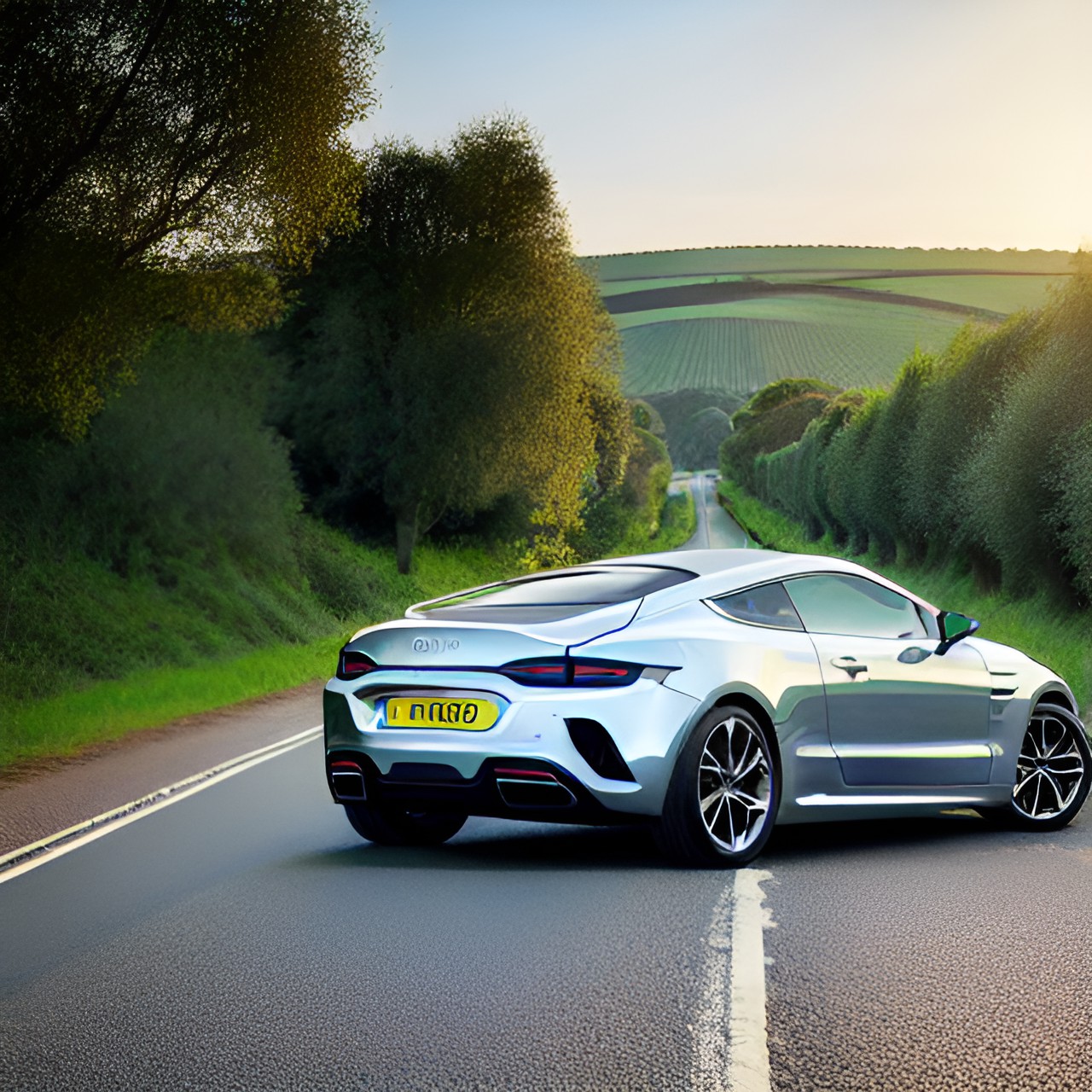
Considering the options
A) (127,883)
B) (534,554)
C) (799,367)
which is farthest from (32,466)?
(799,367)

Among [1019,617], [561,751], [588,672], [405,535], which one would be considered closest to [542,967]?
[561,751]

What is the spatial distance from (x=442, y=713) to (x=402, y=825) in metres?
1.30

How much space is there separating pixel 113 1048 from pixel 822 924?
293 centimetres

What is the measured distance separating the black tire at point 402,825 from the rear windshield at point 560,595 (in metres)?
1.16

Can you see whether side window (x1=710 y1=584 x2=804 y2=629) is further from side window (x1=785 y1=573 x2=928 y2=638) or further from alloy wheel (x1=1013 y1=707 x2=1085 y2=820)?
alloy wheel (x1=1013 y1=707 x2=1085 y2=820)

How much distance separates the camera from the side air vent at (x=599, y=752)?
282 inches

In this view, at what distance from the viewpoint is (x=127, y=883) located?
7.61 meters

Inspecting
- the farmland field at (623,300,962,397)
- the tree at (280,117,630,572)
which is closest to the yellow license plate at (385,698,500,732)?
the tree at (280,117,630,572)

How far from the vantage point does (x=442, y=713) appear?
747cm

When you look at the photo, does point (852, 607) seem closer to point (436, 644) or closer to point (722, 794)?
point (722, 794)

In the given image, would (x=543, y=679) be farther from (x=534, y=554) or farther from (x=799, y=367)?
(x=799, y=367)

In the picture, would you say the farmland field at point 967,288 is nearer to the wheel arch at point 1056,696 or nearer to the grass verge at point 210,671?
the grass verge at point 210,671

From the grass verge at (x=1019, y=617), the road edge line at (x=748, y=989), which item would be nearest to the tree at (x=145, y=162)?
the grass verge at (x=1019, y=617)

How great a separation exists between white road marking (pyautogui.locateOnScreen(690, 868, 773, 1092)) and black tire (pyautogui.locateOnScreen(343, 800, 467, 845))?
7.02ft
